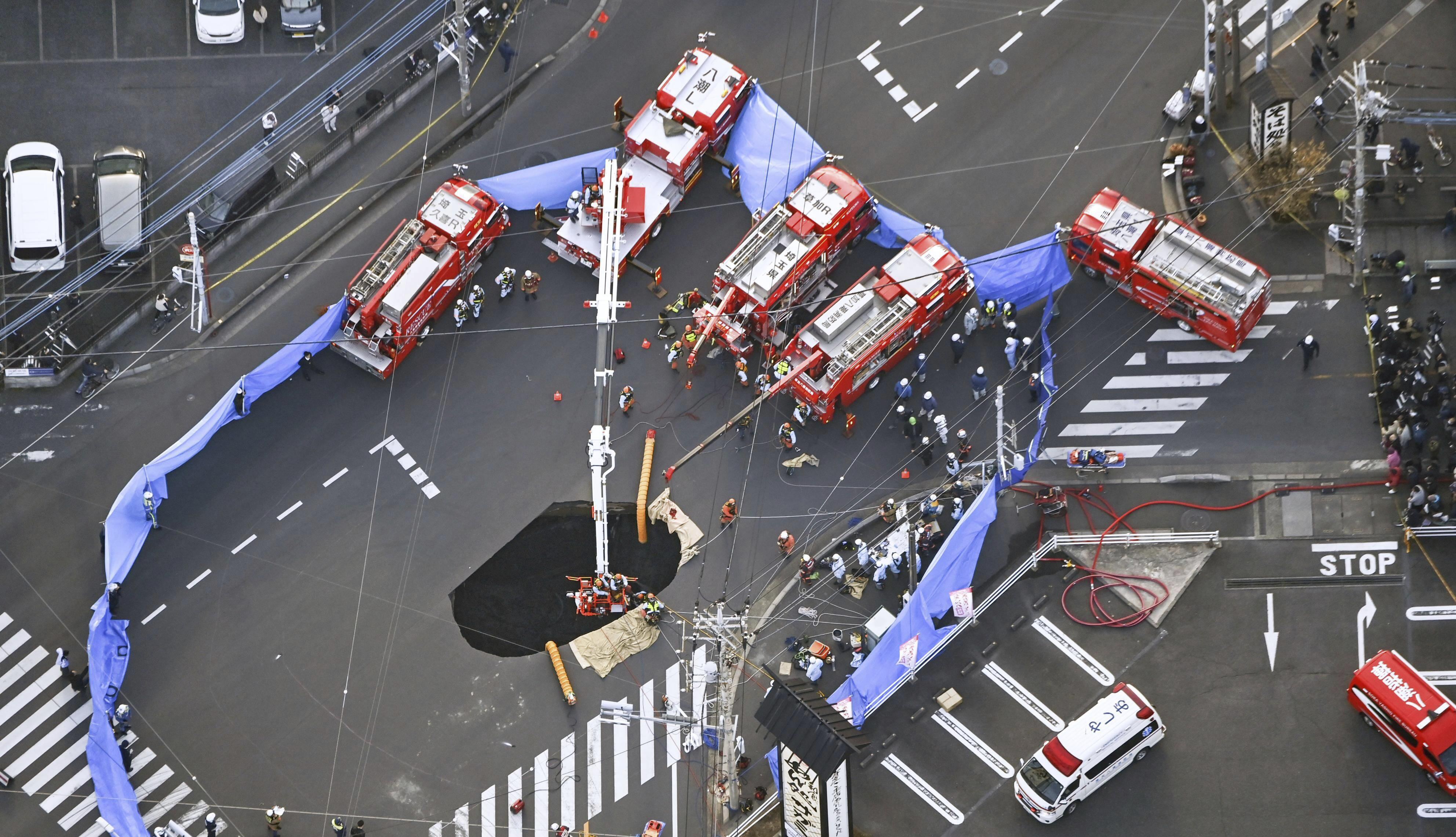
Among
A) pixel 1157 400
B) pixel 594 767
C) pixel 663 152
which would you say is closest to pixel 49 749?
pixel 594 767

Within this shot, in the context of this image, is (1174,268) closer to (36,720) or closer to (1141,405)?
(1141,405)

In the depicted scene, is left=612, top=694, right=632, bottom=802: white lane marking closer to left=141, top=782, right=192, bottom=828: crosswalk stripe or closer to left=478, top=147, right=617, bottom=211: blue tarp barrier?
left=141, top=782, right=192, bottom=828: crosswalk stripe

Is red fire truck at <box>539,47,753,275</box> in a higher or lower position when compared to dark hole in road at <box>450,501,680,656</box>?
higher

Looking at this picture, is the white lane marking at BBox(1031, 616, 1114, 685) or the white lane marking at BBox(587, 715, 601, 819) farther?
the white lane marking at BBox(587, 715, 601, 819)

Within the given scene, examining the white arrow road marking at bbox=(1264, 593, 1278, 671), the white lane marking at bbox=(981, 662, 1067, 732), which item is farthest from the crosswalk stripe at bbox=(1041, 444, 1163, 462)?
the white lane marking at bbox=(981, 662, 1067, 732)

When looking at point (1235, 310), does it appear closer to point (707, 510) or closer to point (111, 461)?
→ point (707, 510)

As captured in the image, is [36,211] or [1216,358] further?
[36,211]

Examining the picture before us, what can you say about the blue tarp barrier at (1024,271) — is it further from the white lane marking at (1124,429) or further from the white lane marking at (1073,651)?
the white lane marking at (1073,651)
